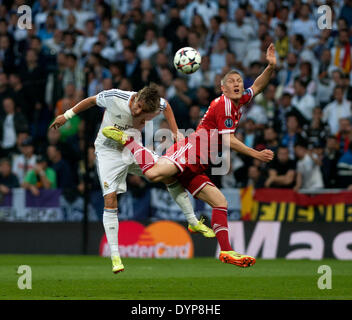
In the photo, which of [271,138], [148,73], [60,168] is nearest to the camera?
[271,138]

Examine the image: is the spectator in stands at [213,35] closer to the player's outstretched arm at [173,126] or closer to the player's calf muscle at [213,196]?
the player's outstretched arm at [173,126]

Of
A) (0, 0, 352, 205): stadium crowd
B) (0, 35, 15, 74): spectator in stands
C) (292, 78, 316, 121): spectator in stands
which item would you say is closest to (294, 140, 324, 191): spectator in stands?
(0, 0, 352, 205): stadium crowd

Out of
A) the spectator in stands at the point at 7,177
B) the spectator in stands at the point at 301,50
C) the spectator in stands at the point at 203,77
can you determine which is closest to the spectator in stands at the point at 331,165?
the spectator in stands at the point at 301,50

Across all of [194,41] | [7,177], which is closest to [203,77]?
[194,41]

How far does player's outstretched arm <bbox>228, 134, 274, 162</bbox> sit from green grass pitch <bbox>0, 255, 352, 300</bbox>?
64.4 inches

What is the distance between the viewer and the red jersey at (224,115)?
10.9 m

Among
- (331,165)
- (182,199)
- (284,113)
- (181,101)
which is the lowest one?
(182,199)

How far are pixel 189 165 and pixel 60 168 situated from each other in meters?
6.88

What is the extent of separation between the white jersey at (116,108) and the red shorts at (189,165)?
73cm

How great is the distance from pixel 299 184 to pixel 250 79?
2821 mm

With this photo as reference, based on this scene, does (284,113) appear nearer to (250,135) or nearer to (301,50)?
(250,135)

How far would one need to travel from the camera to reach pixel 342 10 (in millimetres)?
19344

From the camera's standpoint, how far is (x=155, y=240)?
1706 centimetres

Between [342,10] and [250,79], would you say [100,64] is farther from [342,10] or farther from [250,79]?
[342,10]
